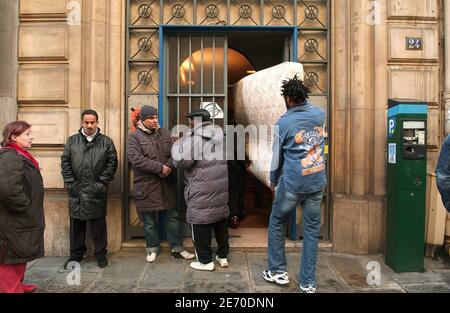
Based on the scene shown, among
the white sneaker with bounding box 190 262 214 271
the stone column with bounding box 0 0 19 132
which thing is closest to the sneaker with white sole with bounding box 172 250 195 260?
the white sneaker with bounding box 190 262 214 271

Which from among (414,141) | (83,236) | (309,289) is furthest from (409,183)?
(83,236)

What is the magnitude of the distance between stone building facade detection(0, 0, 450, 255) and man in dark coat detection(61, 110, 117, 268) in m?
0.58

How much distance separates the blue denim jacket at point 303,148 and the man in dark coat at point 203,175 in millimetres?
866

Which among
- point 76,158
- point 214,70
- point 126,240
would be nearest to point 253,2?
point 214,70

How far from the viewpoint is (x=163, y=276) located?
4.43 m

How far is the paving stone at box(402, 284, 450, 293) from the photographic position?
4.05 metres

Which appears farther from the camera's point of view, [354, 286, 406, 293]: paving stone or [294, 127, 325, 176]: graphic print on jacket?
[354, 286, 406, 293]: paving stone

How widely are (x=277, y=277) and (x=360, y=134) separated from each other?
89.3 inches

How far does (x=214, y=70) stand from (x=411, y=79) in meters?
2.69

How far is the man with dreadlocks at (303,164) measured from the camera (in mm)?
3822

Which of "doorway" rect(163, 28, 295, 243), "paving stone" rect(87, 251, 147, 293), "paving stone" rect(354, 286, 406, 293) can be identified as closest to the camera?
"paving stone" rect(354, 286, 406, 293)

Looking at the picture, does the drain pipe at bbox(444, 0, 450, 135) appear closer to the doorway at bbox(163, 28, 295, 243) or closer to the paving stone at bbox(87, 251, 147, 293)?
the doorway at bbox(163, 28, 295, 243)

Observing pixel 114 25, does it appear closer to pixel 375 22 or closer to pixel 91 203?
pixel 91 203

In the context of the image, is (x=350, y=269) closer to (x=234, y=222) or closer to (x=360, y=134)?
(x=360, y=134)
